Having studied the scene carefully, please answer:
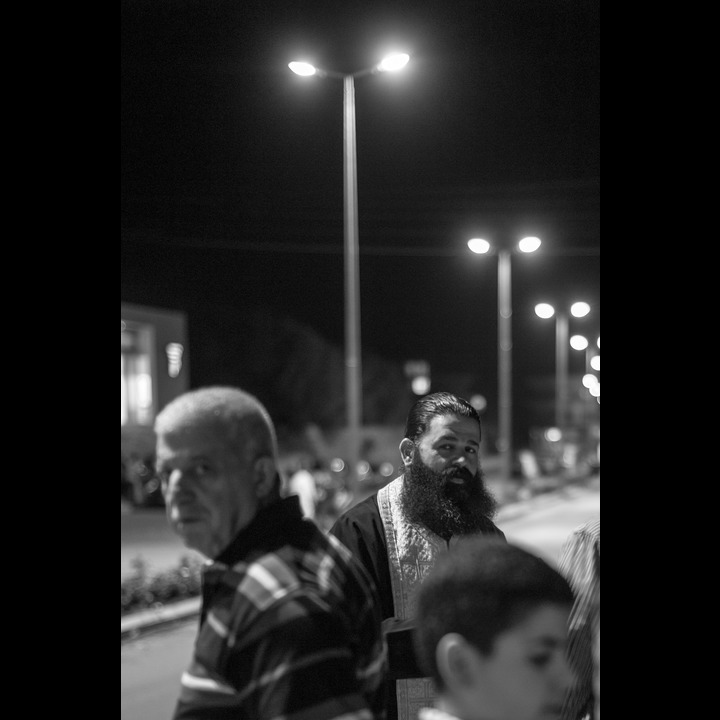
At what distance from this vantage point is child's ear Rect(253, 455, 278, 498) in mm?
1636

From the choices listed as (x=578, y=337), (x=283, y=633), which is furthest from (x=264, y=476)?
(x=578, y=337)

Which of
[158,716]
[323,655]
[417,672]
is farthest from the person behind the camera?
[158,716]

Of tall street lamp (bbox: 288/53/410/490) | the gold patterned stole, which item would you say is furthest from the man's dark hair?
tall street lamp (bbox: 288/53/410/490)

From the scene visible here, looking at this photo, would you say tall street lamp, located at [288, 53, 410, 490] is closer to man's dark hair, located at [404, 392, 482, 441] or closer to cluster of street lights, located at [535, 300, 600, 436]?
cluster of street lights, located at [535, 300, 600, 436]

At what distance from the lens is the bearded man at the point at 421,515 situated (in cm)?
211

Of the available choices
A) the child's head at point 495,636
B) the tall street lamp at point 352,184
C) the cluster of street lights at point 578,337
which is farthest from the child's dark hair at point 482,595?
the tall street lamp at point 352,184

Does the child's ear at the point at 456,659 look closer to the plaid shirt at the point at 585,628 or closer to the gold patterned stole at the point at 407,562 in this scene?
the plaid shirt at the point at 585,628

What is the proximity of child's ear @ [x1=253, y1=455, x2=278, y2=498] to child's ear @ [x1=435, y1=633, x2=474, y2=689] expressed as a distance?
41cm

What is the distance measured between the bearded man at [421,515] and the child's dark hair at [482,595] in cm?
51

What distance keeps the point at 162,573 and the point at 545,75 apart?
6169 mm

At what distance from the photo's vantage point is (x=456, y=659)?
1.52m
